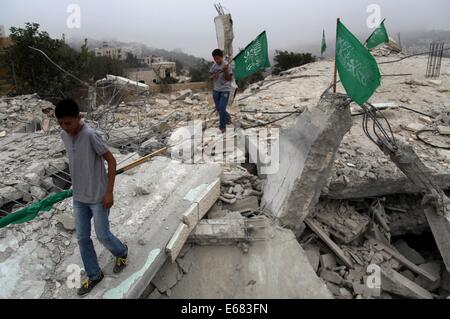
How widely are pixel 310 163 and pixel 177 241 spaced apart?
5.38 feet

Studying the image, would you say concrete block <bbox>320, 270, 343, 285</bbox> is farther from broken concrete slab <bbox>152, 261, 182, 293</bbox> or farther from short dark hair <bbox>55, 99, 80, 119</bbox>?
short dark hair <bbox>55, 99, 80, 119</bbox>

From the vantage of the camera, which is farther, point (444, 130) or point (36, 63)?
point (36, 63)

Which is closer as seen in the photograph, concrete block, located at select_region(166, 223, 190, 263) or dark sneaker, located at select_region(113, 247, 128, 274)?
dark sneaker, located at select_region(113, 247, 128, 274)

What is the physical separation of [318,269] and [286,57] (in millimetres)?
20542

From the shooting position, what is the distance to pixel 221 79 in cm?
567

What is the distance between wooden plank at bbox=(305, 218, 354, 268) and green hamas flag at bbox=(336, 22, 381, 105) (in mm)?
1688

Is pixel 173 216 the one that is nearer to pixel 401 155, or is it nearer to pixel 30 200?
pixel 30 200

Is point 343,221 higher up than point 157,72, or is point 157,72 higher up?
point 157,72

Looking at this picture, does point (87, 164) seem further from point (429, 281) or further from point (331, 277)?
point (429, 281)

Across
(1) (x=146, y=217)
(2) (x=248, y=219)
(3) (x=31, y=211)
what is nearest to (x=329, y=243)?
(2) (x=248, y=219)

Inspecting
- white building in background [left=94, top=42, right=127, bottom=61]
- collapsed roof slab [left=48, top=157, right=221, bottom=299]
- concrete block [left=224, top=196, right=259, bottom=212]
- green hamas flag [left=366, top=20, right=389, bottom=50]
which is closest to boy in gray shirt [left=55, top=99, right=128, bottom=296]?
collapsed roof slab [left=48, top=157, right=221, bottom=299]

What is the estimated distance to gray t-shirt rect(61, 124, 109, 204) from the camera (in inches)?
97.2

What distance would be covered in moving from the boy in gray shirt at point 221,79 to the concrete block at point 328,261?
2.91 metres

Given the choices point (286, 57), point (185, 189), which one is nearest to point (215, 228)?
point (185, 189)
